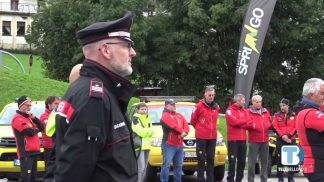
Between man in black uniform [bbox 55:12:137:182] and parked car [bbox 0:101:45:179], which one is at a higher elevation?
man in black uniform [bbox 55:12:137:182]

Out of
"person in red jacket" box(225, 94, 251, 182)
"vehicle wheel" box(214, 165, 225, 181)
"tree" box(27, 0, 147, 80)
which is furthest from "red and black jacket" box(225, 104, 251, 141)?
"tree" box(27, 0, 147, 80)

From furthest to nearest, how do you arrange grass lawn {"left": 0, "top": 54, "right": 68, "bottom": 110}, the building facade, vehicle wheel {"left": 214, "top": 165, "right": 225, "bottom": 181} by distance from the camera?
the building facade
grass lawn {"left": 0, "top": 54, "right": 68, "bottom": 110}
vehicle wheel {"left": 214, "top": 165, "right": 225, "bottom": 181}

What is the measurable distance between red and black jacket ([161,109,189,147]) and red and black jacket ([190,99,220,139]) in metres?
0.27

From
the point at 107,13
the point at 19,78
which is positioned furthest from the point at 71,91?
the point at 107,13

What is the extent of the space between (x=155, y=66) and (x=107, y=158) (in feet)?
93.9

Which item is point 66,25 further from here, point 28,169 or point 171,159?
point 28,169

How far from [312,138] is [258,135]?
6.15 metres

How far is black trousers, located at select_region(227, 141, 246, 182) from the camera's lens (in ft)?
41.4

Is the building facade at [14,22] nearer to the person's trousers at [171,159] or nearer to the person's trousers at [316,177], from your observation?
the person's trousers at [171,159]

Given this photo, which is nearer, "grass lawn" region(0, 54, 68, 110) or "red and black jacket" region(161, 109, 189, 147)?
"red and black jacket" region(161, 109, 189, 147)

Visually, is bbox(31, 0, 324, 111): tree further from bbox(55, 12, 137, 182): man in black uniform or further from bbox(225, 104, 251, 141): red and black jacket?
bbox(55, 12, 137, 182): man in black uniform

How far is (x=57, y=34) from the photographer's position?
3350 cm

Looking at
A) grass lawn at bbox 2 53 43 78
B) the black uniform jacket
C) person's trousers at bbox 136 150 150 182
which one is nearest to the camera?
the black uniform jacket

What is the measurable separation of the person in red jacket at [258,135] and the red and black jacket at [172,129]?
144cm
